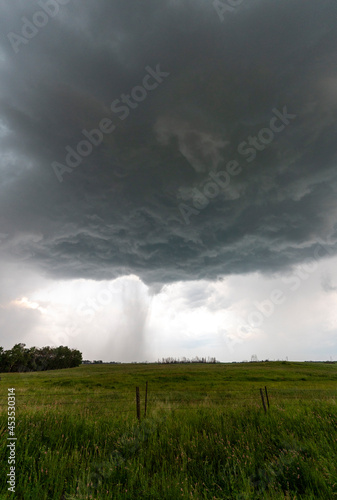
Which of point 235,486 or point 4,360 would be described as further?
point 4,360

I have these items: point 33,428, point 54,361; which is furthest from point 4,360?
point 33,428

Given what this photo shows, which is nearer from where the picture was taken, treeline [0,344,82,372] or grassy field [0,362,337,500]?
grassy field [0,362,337,500]

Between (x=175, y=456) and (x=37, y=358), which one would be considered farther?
(x=37, y=358)

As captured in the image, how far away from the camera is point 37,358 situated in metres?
145

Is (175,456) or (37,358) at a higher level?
(175,456)

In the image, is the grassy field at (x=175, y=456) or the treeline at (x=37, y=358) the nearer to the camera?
the grassy field at (x=175, y=456)

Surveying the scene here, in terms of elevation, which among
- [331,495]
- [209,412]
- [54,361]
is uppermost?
[331,495]

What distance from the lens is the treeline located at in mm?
122438

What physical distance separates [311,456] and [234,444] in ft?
7.80

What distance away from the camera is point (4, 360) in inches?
4742

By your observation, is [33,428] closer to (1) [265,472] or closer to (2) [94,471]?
(2) [94,471]

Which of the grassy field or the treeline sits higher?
the grassy field

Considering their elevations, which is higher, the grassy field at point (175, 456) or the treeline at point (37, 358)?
the grassy field at point (175, 456)

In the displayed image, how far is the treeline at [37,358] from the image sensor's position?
122 metres
